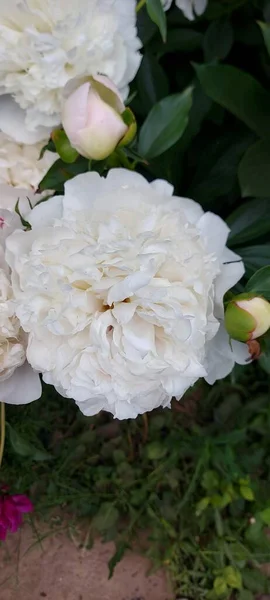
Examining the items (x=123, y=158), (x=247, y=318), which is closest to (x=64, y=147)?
(x=123, y=158)

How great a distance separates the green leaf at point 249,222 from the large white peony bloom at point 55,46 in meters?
0.22

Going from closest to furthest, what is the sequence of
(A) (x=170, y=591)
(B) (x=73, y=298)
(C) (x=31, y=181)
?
(B) (x=73, y=298) → (C) (x=31, y=181) → (A) (x=170, y=591)

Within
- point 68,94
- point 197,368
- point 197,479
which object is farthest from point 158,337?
point 197,479

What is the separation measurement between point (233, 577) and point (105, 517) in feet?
0.71

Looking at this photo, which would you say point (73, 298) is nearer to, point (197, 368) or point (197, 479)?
point (197, 368)

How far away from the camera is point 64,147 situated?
37 cm

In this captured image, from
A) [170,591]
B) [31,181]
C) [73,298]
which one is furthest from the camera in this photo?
[170,591]

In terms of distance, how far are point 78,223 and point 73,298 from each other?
0.15ft

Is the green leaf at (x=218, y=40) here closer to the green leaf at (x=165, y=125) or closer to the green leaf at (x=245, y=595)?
the green leaf at (x=165, y=125)

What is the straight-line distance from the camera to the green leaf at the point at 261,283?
1.30 feet

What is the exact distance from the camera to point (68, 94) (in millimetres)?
364

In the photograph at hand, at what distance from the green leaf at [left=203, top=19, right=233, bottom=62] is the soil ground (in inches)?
29.6

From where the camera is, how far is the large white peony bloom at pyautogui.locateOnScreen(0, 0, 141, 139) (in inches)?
15.3

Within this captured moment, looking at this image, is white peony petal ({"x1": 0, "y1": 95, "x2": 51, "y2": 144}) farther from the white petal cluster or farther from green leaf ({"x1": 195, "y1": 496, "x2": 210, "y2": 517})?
green leaf ({"x1": 195, "y1": 496, "x2": 210, "y2": 517})
